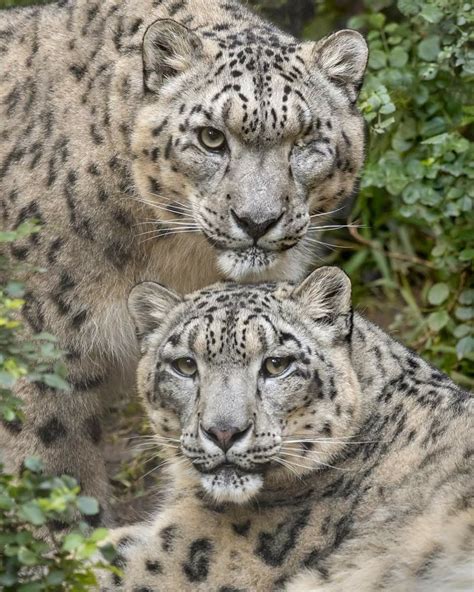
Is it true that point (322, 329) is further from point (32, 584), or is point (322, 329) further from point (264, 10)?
point (264, 10)

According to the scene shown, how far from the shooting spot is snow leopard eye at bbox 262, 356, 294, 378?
19.4 ft

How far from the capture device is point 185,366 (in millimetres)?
6070

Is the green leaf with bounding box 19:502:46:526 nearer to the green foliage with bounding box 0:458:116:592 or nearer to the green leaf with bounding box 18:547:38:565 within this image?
the green foliage with bounding box 0:458:116:592

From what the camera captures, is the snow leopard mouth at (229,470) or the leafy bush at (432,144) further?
the leafy bush at (432,144)

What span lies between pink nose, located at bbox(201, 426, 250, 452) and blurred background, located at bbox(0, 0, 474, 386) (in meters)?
2.78

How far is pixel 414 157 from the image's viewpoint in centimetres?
858

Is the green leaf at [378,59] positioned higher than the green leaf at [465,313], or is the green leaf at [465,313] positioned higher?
the green leaf at [378,59]

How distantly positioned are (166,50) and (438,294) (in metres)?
2.88

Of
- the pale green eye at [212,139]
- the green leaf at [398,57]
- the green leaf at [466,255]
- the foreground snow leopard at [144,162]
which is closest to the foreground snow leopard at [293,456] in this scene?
the foreground snow leopard at [144,162]

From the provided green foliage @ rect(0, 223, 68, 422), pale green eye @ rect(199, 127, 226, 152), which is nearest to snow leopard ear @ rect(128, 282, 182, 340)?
pale green eye @ rect(199, 127, 226, 152)

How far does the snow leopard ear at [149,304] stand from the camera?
6.48 meters

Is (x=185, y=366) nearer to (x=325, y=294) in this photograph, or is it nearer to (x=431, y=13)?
(x=325, y=294)

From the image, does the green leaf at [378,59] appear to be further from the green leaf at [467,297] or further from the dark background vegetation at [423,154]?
the green leaf at [467,297]

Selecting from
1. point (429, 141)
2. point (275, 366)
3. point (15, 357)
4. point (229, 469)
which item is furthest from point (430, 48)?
point (15, 357)
